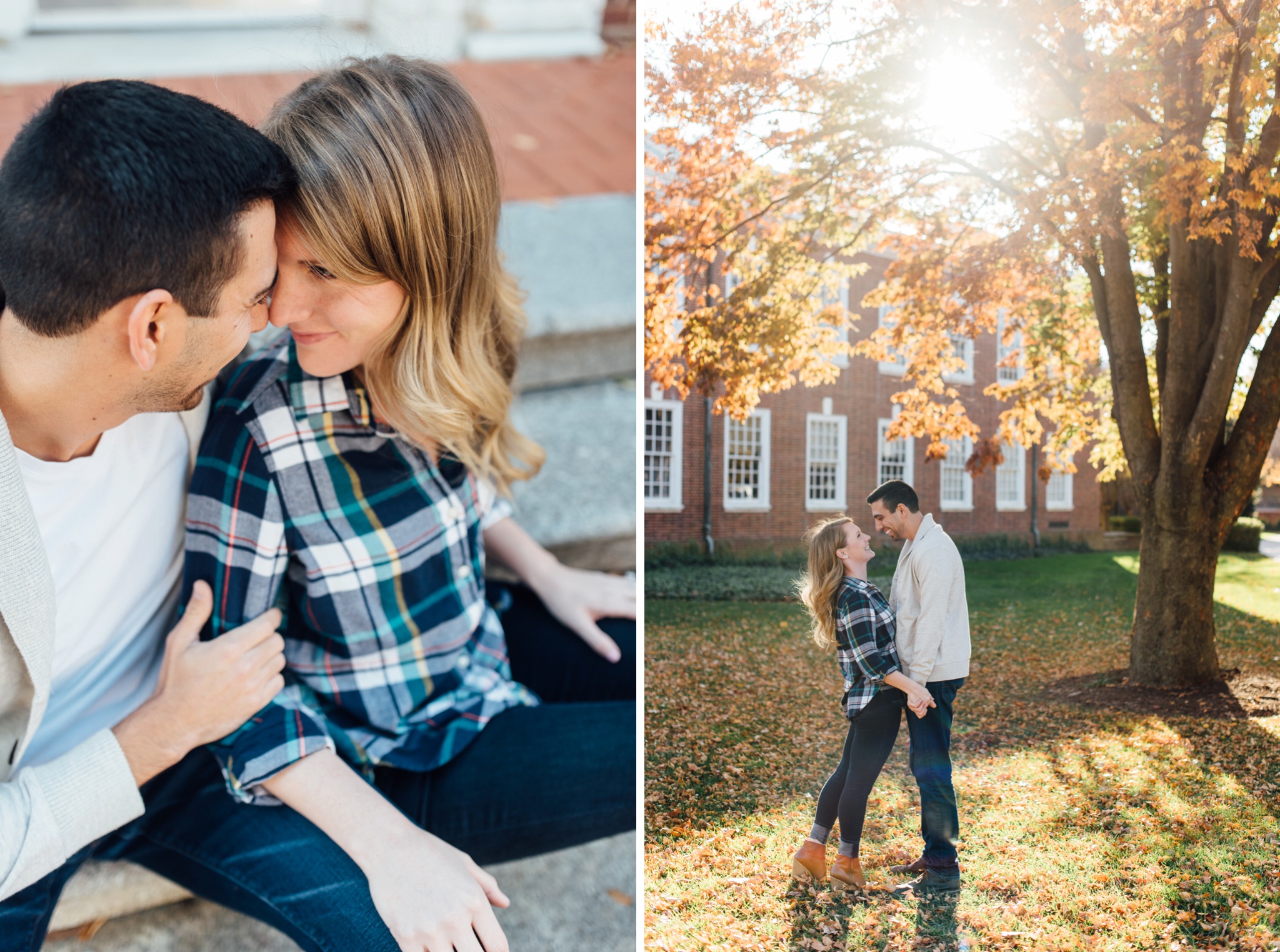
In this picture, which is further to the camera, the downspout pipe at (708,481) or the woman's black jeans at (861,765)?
the downspout pipe at (708,481)

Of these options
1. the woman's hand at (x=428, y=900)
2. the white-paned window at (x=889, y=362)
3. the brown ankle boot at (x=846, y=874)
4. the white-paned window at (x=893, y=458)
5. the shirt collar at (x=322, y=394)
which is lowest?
the brown ankle boot at (x=846, y=874)

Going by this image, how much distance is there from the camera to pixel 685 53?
68.9 inches

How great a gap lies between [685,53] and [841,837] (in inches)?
62.6

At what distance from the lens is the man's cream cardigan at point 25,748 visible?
1.14m

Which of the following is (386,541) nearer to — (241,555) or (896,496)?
(241,555)

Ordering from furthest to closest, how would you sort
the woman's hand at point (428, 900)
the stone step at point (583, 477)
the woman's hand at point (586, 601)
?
the stone step at point (583, 477)
the woman's hand at point (586, 601)
the woman's hand at point (428, 900)

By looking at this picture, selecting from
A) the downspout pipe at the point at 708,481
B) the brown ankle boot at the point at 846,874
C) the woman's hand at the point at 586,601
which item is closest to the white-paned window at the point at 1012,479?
the downspout pipe at the point at 708,481

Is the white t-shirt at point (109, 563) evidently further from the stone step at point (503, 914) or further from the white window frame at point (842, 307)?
the white window frame at point (842, 307)

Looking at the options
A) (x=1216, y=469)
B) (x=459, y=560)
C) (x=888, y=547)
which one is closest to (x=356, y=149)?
(x=459, y=560)

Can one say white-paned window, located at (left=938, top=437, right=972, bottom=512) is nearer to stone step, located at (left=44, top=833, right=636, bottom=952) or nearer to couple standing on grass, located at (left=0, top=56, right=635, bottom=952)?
couple standing on grass, located at (left=0, top=56, right=635, bottom=952)

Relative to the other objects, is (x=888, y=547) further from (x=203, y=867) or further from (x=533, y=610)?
(x=203, y=867)

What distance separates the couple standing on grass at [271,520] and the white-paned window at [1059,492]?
3.10 feet

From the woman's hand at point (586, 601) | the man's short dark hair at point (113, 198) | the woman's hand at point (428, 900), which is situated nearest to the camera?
the man's short dark hair at point (113, 198)

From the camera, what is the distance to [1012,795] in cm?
154
